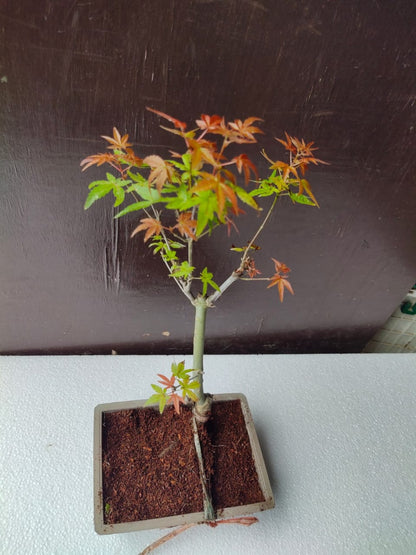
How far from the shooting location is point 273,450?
1079 millimetres

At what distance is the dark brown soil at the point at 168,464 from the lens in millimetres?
821

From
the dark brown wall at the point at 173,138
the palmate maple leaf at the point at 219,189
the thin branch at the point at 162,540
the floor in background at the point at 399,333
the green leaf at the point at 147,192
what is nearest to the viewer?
the palmate maple leaf at the point at 219,189

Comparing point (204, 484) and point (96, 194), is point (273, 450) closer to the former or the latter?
point (204, 484)

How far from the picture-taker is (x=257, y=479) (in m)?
0.88

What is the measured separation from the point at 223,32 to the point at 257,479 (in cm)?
89

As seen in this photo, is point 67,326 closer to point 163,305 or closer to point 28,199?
point 163,305

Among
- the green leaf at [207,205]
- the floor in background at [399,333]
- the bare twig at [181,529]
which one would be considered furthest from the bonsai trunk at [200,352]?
the floor in background at [399,333]

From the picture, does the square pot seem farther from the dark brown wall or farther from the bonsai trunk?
the dark brown wall

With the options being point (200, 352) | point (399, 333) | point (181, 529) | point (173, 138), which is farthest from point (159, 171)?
point (399, 333)

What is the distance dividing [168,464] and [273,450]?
335mm

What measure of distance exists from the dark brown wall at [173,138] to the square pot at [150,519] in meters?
0.34

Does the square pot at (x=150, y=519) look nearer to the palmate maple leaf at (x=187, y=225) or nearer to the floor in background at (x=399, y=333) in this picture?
the palmate maple leaf at (x=187, y=225)

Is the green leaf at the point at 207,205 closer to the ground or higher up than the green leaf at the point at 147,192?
closer to the ground

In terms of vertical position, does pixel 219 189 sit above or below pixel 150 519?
above
